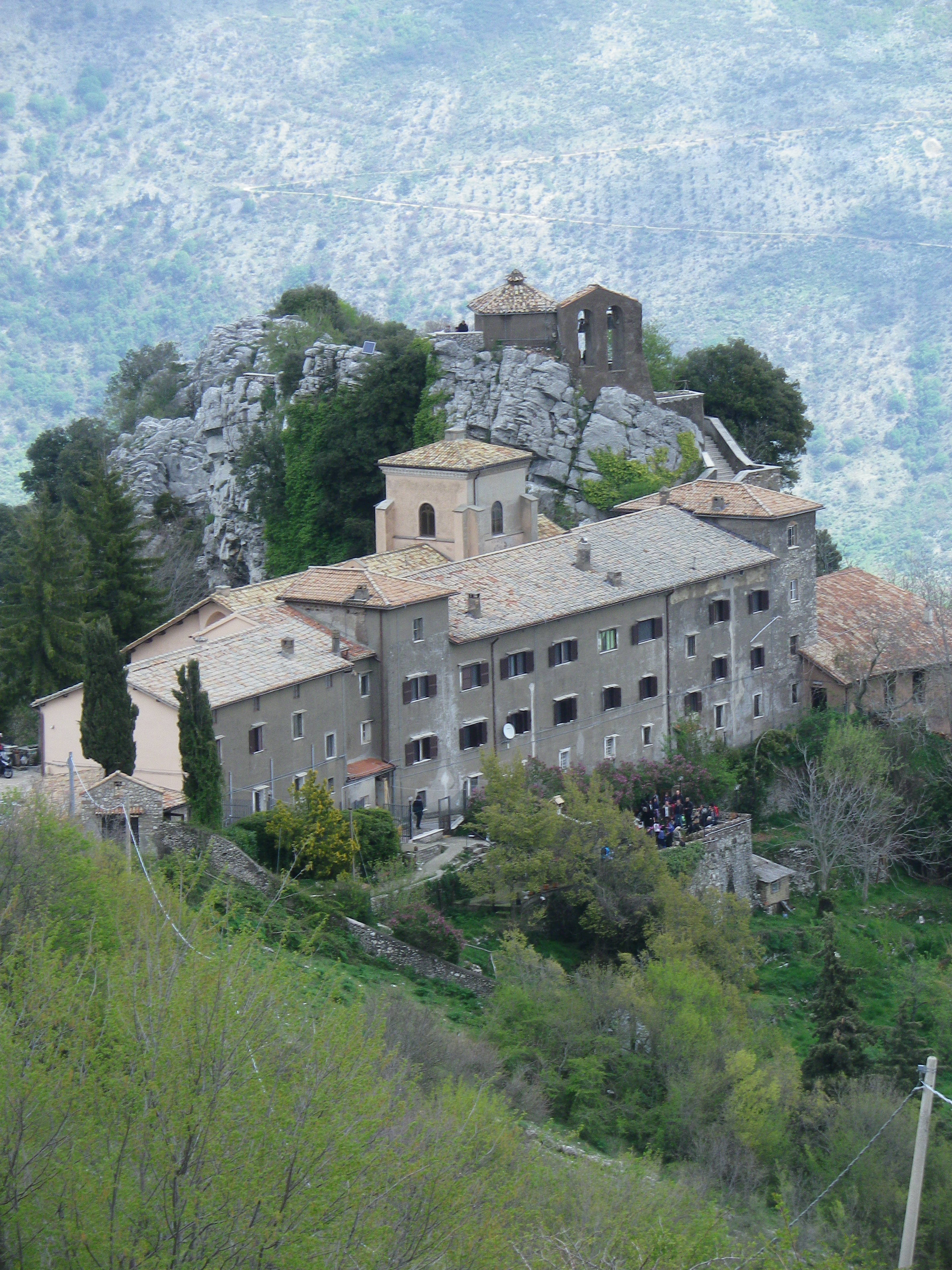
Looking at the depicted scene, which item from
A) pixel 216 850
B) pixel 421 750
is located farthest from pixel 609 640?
pixel 216 850

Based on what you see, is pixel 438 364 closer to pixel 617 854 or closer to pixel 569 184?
pixel 617 854

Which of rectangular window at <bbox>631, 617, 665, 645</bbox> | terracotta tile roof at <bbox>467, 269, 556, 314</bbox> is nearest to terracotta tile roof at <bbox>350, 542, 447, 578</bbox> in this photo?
rectangular window at <bbox>631, 617, 665, 645</bbox>

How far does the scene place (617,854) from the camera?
5519 centimetres

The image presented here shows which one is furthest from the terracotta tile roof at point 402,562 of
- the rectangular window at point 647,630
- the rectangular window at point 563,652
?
the rectangular window at point 647,630

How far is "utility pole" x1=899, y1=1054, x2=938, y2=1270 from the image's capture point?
32531 mm

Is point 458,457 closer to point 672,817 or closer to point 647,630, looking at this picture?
point 647,630

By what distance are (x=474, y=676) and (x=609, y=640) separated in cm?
558

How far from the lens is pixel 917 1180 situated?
3253cm

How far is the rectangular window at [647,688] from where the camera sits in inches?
2539

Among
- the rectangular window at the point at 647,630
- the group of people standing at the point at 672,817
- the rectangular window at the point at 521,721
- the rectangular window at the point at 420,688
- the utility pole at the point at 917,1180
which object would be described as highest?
the rectangular window at the point at 647,630

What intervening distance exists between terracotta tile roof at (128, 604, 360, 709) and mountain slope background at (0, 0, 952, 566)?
215ft

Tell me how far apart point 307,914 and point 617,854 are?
9.46 metres

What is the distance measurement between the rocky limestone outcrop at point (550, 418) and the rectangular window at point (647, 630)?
36.7ft

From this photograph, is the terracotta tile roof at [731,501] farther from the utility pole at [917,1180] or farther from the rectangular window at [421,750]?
the utility pole at [917,1180]
